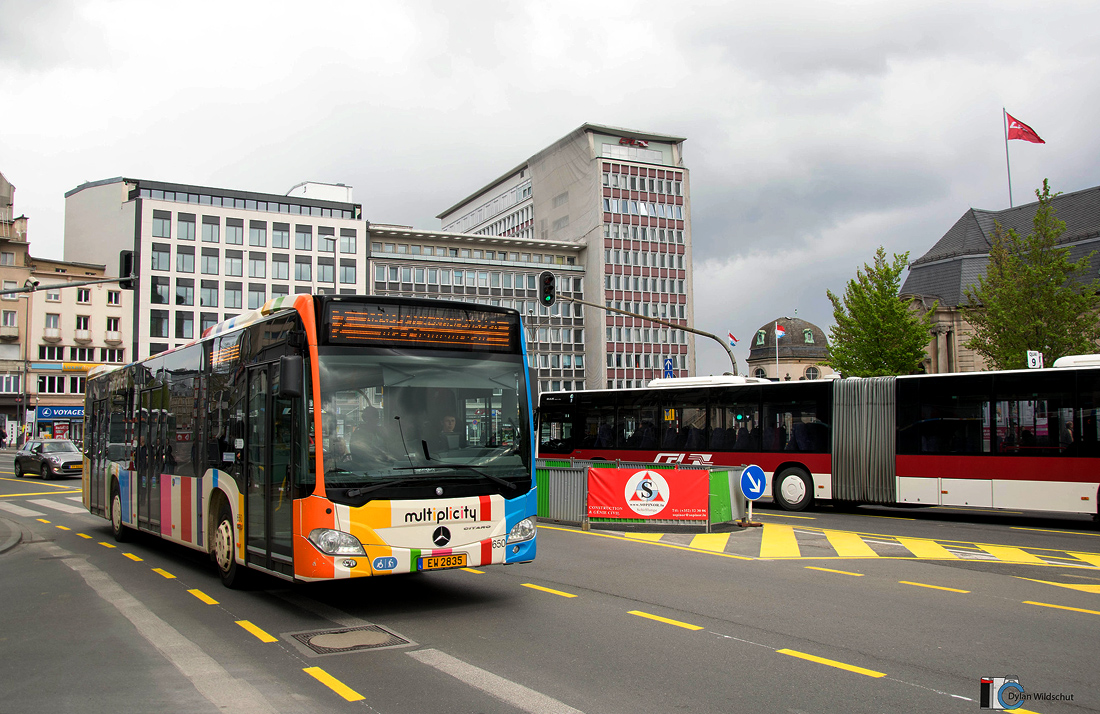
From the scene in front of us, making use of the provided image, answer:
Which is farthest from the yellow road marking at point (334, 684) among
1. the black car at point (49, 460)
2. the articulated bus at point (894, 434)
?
the black car at point (49, 460)

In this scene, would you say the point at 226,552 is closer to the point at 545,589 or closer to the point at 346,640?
the point at 346,640

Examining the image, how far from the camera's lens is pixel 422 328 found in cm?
877

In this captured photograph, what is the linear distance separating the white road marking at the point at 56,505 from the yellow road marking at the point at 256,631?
51.6ft

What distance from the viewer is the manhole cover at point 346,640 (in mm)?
7121

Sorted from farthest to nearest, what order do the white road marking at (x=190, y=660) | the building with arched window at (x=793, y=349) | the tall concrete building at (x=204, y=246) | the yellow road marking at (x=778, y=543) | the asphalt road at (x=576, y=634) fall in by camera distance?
the building with arched window at (x=793, y=349)
the tall concrete building at (x=204, y=246)
the yellow road marking at (x=778, y=543)
the asphalt road at (x=576, y=634)
the white road marking at (x=190, y=660)

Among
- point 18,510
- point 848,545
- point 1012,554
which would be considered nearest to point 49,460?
point 18,510

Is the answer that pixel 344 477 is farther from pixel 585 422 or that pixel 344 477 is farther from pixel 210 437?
pixel 585 422

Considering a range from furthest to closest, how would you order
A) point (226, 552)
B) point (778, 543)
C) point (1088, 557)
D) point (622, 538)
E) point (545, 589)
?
point (622, 538)
point (778, 543)
point (1088, 557)
point (226, 552)
point (545, 589)

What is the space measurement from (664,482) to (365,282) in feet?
237

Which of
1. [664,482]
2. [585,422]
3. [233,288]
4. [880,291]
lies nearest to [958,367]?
[880,291]

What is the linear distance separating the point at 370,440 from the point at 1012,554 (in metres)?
10.3

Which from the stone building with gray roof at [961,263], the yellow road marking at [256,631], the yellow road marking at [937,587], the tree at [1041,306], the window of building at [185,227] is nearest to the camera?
the yellow road marking at [256,631]

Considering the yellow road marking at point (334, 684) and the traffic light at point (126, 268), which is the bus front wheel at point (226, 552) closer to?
the yellow road marking at point (334, 684)

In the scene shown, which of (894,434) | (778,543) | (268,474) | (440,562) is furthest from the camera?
(894,434)
